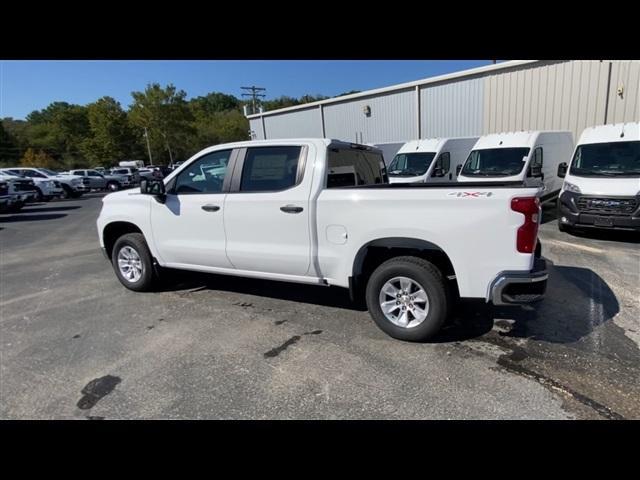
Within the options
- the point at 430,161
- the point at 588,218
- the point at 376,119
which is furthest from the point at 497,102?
the point at 588,218

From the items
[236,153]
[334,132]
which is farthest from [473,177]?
[334,132]

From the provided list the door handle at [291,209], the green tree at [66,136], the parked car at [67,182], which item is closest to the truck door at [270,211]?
the door handle at [291,209]

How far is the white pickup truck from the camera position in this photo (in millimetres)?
3180

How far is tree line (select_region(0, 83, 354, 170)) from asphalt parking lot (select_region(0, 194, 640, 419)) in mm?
50279

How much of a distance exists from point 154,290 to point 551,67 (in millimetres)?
14308

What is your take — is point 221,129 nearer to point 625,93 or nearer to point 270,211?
point 625,93

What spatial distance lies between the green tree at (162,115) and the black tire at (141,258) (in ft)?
164

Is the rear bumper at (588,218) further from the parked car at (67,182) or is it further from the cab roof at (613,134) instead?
the parked car at (67,182)

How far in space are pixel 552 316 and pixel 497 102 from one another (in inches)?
510

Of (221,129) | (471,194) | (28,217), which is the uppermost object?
(221,129)

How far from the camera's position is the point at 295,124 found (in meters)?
24.5

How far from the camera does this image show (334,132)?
22156 mm

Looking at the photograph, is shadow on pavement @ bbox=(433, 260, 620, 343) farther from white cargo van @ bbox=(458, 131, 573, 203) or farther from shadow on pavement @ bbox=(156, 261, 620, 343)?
white cargo van @ bbox=(458, 131, 573, 203)
